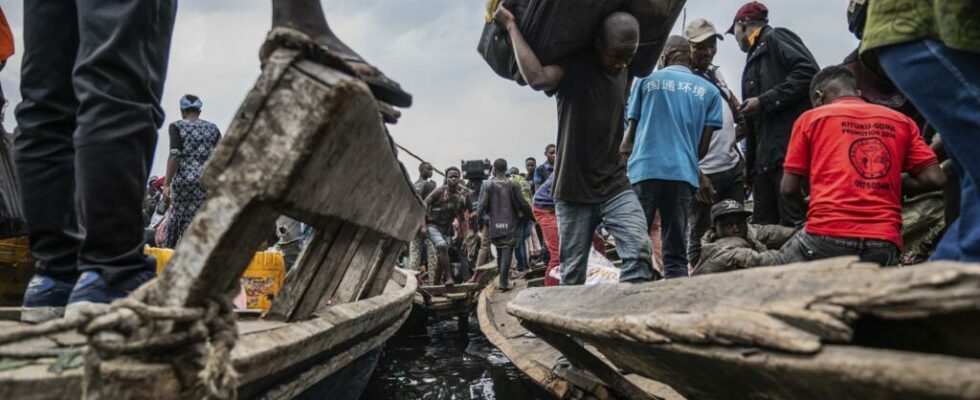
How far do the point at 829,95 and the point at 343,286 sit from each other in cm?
240

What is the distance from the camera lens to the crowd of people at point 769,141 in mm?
1531

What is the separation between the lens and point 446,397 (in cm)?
418

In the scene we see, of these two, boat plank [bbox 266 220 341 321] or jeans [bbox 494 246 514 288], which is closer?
boat plank [bbox 266 220 341 321]

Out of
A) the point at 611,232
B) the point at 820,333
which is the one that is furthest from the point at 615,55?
the point at 820,333

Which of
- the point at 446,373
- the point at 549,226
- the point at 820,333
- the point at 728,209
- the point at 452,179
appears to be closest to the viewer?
the point at 820,333

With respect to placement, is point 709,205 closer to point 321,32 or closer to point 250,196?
point 321,32

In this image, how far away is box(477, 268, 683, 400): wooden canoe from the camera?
2402mm

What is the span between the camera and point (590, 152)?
2.88 m

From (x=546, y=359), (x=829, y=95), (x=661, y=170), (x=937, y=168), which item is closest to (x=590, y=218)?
(x=661, y=170)

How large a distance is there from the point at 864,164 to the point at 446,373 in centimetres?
357

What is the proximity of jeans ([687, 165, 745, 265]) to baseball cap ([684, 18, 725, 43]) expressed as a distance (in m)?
0.94

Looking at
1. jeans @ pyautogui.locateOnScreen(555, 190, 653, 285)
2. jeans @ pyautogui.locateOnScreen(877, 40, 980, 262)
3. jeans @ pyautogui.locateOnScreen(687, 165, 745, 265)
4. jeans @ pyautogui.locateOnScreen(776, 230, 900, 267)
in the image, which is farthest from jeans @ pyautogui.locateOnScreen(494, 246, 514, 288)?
jeans @ pyautogui.locateOnScreen(877, 40, 980, 262)

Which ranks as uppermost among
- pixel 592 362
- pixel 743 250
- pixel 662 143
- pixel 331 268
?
pixel 662 143

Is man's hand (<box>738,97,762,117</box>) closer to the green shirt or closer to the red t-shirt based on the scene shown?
the red t-shirt
